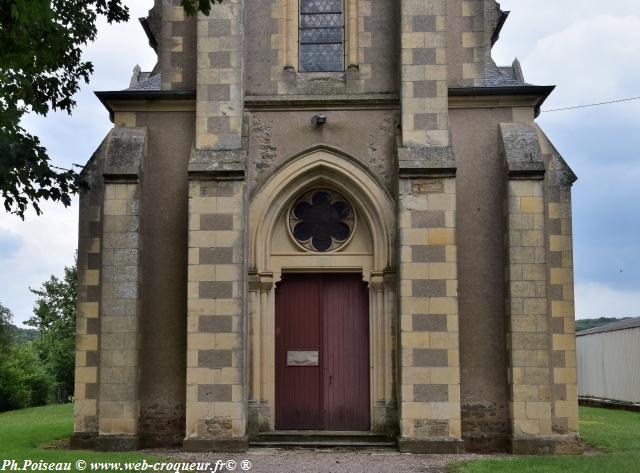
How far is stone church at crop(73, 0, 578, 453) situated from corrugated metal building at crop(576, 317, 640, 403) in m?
13.0

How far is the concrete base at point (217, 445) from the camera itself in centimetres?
1209

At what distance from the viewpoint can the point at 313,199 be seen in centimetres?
1395

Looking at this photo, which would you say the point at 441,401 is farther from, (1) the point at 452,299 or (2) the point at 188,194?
(2) the point at 188,194

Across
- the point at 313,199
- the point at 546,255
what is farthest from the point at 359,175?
the point at 546,255

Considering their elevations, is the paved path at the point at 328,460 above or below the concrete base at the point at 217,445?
below

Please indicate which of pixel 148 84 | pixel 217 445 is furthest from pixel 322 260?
pixel 148 84

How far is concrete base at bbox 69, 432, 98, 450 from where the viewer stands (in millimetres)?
12852

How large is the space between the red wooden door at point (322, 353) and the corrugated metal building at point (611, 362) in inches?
541

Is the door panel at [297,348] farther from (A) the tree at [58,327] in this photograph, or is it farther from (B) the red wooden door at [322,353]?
(A) the tree at [58,327]

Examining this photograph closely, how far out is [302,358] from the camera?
13703mm

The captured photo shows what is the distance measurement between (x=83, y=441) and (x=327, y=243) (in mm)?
5113

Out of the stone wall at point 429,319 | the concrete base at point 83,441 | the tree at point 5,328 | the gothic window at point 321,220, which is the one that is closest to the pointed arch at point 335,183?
the gothic window at point 321,220

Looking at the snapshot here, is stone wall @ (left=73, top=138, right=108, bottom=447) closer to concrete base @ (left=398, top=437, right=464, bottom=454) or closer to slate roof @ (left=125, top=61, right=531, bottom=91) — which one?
slate roof @ (left=125, top=61, right=531, bottom=91)

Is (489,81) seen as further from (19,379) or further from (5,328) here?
(5,328)
